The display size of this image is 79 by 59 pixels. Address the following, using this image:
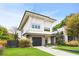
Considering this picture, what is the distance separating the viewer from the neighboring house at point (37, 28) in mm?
13445

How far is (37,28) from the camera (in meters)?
14.3

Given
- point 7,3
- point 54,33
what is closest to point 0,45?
point 7,3

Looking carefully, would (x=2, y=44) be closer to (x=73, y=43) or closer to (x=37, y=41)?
(x=37, y=41)

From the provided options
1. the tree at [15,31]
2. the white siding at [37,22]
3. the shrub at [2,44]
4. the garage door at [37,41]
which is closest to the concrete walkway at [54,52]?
the garage door at [37,41]

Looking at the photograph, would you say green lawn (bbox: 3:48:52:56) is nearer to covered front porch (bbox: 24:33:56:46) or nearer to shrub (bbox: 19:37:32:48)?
covered front porch (bbox: 24:33:56:46)

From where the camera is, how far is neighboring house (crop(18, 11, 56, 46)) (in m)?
13.4

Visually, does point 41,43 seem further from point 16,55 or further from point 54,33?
point 16,55

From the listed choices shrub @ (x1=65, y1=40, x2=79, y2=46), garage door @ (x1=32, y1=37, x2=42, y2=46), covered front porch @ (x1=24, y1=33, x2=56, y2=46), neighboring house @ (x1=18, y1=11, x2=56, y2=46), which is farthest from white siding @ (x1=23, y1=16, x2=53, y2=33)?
shrub @ (x1=65, y1=40, x2=79, y2=46)

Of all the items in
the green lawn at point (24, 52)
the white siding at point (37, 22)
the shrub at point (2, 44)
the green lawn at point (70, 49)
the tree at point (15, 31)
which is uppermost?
the white siding at point (37, 22)

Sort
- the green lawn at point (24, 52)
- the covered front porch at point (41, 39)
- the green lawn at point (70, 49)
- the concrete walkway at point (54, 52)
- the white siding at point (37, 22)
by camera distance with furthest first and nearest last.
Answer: the white siding at point (37, 22) → the covered front porch at point (41, 39) → the green lawn at point (70, 49) → the green lawn at point (24, 52) → the concrete walkway at point (54, 52)

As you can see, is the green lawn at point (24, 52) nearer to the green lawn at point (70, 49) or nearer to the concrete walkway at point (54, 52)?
the concrete walkway at point (54, 52)

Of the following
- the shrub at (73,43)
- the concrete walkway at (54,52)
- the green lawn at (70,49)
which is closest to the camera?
the concrete walkway at (54,52)

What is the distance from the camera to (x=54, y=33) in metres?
13.2

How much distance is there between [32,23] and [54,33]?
1587 millimetres
